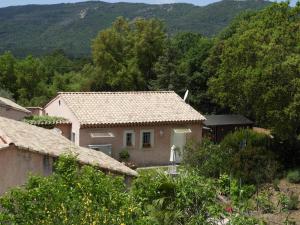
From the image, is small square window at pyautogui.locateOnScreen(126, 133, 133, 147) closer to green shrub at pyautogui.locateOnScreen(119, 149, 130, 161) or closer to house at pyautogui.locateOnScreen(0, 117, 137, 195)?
green shrub at pyautogui.locateOnScreen(119, 149, 130, 161)

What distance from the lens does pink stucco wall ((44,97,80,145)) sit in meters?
28.7

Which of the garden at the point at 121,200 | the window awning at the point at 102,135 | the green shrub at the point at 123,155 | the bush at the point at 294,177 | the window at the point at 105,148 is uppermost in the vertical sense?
the garden at the point at 121,200

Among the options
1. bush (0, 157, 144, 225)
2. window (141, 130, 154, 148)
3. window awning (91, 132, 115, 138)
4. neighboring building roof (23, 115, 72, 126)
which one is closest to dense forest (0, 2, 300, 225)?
bush (0, 157, 144, 225)

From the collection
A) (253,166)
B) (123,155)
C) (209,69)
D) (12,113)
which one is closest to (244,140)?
(253,166)

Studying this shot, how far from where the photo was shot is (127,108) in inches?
1208

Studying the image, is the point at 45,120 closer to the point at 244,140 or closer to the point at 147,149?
the point at 147,149

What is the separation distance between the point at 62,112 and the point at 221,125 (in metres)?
12.0

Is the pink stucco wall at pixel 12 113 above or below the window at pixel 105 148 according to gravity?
above

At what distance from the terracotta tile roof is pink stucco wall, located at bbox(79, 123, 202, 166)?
1.53 feet

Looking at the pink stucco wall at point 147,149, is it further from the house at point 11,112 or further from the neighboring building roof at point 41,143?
the neighboring building roof at point 41,143

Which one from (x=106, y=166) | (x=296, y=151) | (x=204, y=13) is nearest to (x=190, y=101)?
(x=296, y=151)

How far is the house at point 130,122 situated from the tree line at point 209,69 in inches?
130

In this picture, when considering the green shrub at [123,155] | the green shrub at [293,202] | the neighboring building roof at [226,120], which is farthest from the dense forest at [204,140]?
the green shrub at [123,155]

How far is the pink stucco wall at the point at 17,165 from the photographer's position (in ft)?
43.0
